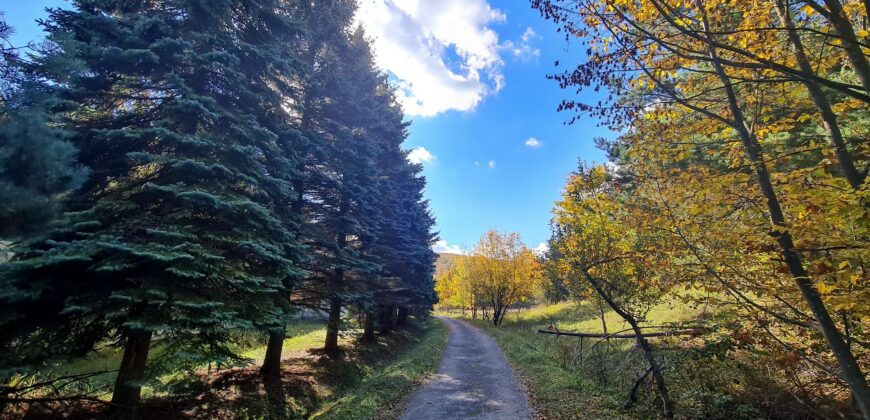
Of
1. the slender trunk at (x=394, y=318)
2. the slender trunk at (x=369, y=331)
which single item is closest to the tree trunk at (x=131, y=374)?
the slender trunk at (x=369, y=331)

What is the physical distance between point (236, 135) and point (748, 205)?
9.75 meters

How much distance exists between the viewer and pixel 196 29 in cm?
848

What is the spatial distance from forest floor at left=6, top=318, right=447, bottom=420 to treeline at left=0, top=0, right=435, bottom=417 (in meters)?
0.74

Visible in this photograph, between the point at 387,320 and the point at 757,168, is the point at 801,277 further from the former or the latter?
the point at 387,320

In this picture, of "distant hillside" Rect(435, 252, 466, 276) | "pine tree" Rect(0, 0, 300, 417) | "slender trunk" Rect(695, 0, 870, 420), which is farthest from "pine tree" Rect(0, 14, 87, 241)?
"distant hillside" Rect(435, 252, 466, 276)

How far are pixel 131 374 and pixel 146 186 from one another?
3.50 metres

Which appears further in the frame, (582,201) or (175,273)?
(582,201)

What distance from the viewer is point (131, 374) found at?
6637 millimetres

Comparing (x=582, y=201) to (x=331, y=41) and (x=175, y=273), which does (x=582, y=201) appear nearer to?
(x=175, y=273)

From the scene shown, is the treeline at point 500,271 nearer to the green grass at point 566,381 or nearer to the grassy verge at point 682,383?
the green grass at point 566,381

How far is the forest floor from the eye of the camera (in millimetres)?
7398

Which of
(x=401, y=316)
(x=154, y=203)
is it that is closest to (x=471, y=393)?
(x=154, y=203)

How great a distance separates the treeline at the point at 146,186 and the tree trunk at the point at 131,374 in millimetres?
33

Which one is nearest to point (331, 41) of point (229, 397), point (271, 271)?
point (271, 271)
